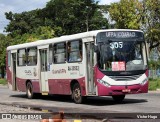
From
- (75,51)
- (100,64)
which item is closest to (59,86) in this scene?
(75,51)

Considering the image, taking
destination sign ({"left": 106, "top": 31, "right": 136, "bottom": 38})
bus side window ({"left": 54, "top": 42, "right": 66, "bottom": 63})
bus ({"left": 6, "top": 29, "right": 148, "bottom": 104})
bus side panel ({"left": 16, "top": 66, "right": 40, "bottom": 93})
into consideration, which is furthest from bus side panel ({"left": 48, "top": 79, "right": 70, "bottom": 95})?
destination sign ({"left": 106, "top": 31, "right": 136, "bottom": 38})

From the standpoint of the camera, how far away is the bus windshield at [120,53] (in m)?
17.0

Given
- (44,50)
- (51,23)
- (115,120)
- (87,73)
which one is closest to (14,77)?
(44,50)

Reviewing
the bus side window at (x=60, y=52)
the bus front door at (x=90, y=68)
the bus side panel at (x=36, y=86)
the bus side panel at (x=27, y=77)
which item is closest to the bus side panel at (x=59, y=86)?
the bus side window at (x=60, y=52)

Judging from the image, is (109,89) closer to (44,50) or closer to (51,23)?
(44,50)

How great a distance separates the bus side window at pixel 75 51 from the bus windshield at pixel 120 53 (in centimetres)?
146

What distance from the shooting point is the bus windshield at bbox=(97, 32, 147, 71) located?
1703cm

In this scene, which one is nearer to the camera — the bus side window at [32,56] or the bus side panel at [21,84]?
the bus side window at [32,56]

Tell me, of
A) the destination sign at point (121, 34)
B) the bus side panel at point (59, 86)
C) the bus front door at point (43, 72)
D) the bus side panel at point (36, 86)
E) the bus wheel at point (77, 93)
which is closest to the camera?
the destination sign at point (121, 34)

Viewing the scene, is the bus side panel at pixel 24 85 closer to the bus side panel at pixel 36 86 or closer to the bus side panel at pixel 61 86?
the bus side panel at pixel 36 86

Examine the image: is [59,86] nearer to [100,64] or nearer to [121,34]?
[100,64]

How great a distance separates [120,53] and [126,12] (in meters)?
21.9

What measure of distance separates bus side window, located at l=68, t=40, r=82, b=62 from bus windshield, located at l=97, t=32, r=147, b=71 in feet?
4.77

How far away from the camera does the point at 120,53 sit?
56.4 ft
